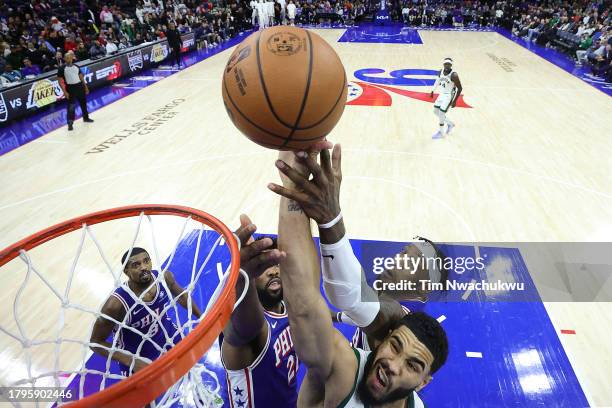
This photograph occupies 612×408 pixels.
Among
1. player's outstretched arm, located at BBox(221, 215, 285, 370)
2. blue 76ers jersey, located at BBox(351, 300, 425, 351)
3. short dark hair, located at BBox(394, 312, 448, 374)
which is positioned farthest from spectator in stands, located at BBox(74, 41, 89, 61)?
short dark hair, located at BBox(394, 312, 448, 374)

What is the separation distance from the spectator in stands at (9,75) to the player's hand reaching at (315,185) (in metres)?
10.4

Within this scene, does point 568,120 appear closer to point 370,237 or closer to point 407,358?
point 370,237

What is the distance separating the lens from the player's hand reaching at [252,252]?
1.37m

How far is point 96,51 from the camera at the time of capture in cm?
1223

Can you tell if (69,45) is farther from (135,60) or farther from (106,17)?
(106,17)

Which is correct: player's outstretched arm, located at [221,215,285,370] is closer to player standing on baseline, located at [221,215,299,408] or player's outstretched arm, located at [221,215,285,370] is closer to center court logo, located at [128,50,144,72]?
player standing on baseline, located at [221,215,299,408]

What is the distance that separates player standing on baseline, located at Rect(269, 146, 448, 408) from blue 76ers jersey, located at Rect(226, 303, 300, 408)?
1.21 ft

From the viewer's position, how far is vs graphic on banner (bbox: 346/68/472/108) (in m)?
10.2

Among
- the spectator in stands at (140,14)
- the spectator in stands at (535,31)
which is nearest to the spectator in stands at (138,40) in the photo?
the spectator in stands at (140,14)

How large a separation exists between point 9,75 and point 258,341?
35.2 feet

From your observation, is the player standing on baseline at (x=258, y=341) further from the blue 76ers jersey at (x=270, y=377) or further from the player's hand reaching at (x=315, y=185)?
the player's hand reaching at (x=315, y=185)

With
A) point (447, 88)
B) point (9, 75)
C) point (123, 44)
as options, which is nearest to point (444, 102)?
point (447, 88)

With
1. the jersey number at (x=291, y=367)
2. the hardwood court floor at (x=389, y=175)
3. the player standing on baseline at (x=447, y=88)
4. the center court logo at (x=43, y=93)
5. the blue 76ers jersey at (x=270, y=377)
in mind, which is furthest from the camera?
the center court logo at (x=43, y=93)

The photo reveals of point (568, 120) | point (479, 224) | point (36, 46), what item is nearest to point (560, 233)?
point (479, 224)
